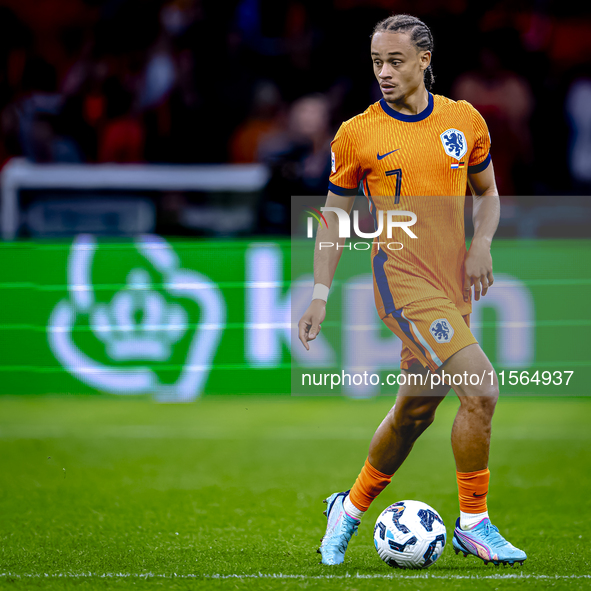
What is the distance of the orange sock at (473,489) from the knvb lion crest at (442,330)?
0.55m

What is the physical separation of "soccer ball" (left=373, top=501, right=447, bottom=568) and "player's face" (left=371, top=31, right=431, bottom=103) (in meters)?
1.67

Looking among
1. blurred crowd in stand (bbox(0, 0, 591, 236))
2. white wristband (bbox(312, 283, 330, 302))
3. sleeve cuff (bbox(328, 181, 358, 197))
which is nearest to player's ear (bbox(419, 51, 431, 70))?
sleeve cuff (bbox(328, 181, 358, 197))

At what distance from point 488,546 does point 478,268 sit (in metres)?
1.09

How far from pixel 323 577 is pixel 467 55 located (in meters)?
7.26

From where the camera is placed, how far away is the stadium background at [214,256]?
569 cm

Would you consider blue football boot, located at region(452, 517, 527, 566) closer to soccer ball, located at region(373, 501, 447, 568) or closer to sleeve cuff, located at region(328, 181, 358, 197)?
soccer ball, located at region(373, 501, 447, 568)

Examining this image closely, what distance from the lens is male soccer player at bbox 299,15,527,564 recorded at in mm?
3811

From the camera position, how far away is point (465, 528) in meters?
3.87

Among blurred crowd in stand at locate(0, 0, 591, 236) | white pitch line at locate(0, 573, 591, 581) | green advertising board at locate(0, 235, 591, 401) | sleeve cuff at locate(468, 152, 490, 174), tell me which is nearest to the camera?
white pitch line at locate(0, 573, 591, 581)

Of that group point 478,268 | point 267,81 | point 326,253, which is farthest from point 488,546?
point 267,81

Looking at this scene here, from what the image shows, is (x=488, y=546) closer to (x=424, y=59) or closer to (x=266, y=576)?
(x=266, y=576)

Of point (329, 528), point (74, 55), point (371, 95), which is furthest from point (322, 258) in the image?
point (74, 55)

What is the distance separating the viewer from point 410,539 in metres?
3.84

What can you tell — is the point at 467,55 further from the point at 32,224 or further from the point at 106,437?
the point at 106,437
